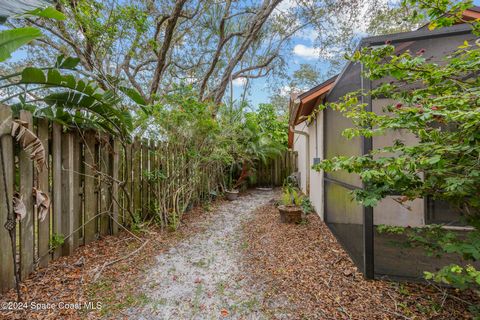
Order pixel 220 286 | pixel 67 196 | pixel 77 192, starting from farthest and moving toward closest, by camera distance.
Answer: pixel 77 192, pixel 67 196, pixel 220 286

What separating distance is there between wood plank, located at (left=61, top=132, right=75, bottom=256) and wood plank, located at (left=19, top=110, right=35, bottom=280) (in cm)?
48

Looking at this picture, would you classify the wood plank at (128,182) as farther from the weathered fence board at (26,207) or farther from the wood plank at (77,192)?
the weathered fence board at (26,207)

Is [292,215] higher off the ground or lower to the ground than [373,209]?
lower

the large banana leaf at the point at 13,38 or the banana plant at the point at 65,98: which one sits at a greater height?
the large banana leaf at the point at 13,38

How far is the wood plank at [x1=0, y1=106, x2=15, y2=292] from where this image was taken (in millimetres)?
2139

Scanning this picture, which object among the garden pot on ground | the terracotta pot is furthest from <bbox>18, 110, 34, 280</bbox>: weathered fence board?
the garden pot on ground

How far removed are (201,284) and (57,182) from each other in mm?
2190

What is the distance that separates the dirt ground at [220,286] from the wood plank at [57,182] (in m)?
0.40

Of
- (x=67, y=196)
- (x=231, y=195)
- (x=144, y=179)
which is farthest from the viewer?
(x=231, y=195)

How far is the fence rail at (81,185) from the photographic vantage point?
2.33 metres

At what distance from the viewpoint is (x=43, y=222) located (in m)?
2.63

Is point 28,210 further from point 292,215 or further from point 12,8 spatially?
point 292,215

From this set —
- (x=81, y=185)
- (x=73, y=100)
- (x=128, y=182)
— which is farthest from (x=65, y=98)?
(x=128, y=182)

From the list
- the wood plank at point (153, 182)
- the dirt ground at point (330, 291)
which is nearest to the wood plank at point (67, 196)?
the wood plank at point (153, 182)
